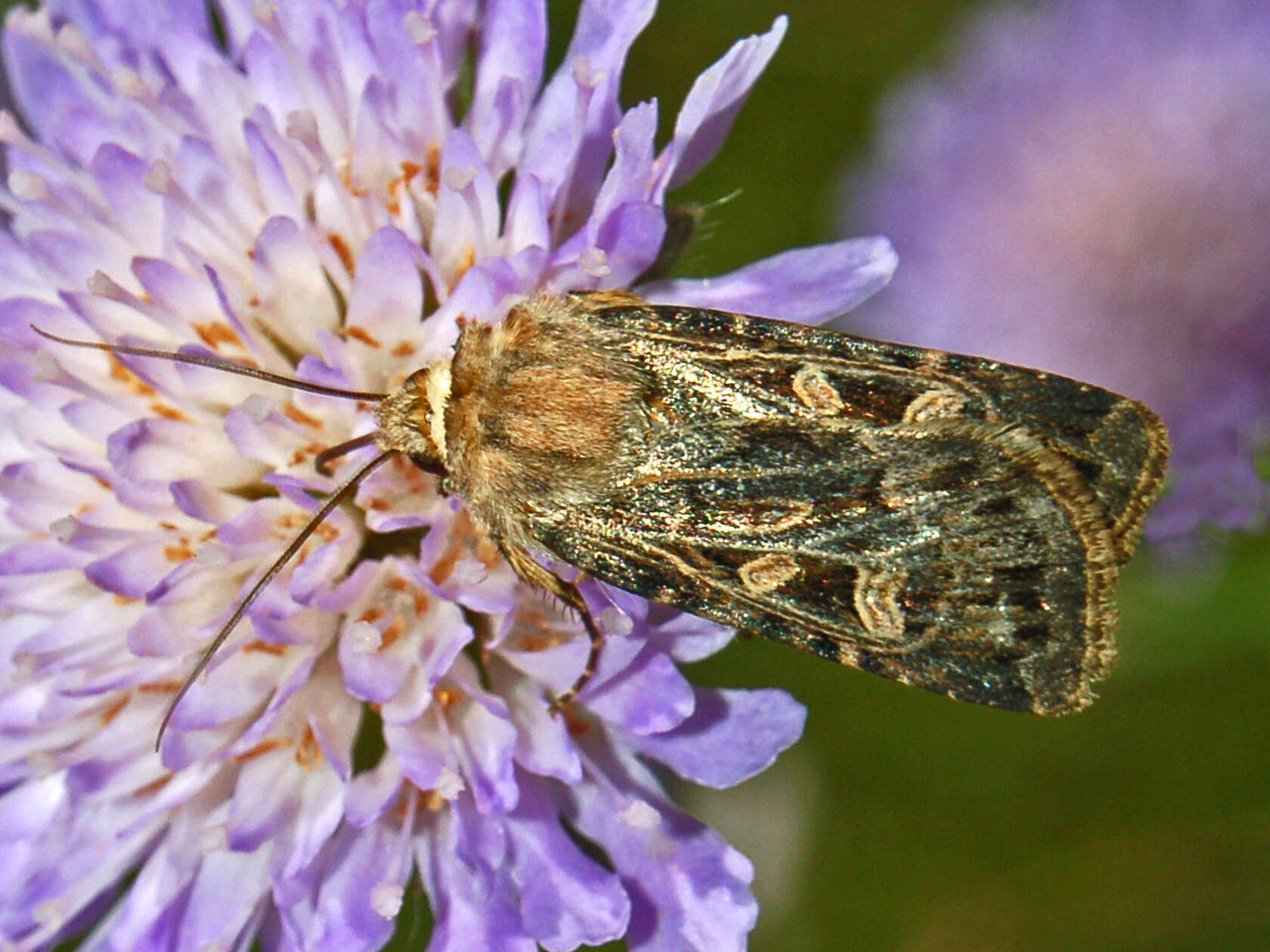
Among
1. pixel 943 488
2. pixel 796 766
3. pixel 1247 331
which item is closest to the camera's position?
pixel 943 488

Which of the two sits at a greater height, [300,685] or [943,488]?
[943,488]

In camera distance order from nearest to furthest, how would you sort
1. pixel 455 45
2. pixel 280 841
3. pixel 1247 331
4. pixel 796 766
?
pixel 280 841, pixel 455 45, pixel 1247 331, pixel 796 766

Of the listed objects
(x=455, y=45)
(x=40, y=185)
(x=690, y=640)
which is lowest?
(x=690, y=640)

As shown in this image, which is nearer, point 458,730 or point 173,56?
point 458,730

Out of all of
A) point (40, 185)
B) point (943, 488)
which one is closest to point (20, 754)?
point (40, 185)

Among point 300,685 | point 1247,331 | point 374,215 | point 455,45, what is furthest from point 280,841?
point 1247,331

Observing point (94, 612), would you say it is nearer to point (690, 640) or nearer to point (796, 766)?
point (690, 640)

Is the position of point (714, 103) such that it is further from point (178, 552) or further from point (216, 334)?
point (178, 552)

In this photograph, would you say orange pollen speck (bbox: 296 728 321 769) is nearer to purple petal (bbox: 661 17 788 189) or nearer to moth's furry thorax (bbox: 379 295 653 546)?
moth's furry thorax (bbox: 379 295 653 546)

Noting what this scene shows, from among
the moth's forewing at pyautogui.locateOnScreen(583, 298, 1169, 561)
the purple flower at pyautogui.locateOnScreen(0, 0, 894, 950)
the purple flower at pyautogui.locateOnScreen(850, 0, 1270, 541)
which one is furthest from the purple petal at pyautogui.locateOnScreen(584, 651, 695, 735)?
the purple flower at pyautogui.locateOnScreen(850, 0, 1270, 541)
